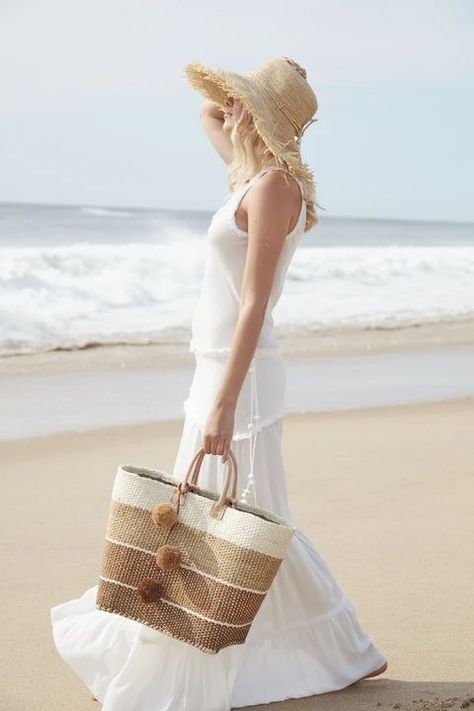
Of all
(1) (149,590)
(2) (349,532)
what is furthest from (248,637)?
(2) (349,532)

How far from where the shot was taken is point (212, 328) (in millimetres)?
3258

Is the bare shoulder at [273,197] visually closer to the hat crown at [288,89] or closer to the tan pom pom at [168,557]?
the hat crown at [288,89]

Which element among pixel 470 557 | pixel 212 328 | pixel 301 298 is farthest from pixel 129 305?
pixel 212 328

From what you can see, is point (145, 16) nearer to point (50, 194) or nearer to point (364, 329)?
point (50, 194)

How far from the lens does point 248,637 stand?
3256 millimetres

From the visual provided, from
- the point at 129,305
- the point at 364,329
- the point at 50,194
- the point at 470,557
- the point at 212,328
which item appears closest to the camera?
the point at 212,328


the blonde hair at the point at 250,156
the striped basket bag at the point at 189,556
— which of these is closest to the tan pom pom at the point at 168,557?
the striped basket bag at the point at 189,556

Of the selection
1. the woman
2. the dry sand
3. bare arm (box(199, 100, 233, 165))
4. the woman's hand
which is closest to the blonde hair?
the woman

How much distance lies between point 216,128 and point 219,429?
1.04 m

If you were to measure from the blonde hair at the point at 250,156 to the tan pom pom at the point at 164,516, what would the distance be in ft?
2.87

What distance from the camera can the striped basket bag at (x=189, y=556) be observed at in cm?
296

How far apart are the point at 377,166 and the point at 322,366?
47.9m

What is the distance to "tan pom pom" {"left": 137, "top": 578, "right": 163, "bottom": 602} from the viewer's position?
303cm

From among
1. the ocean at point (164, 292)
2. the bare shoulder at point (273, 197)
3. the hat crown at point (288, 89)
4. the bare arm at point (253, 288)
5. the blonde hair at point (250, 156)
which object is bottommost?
the bare arm at point (253, 288)
